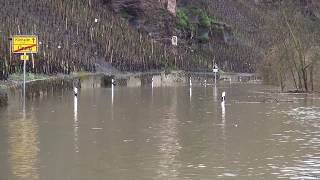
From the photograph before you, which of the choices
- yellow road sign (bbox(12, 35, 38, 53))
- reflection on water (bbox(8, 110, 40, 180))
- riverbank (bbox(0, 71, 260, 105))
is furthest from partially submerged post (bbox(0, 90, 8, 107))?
yellow road sign (bbox(12, 35, 38, 53))

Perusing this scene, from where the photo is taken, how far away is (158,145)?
64.4ft

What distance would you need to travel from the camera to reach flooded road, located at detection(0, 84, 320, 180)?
606 inches

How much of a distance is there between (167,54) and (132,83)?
62.0 meters

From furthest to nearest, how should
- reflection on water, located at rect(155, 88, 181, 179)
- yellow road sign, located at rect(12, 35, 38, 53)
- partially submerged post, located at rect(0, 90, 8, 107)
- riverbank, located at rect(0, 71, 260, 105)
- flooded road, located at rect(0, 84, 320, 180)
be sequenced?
yellow road sign, located at rect(12, 35, 38, 53)
riverbank, located at rect(0, 71, 260, 105)
partially submerged post, located at rect(0, 90, 8, 107)
flooded road, located at rect(0, 84, 320, 180)
reflection on water, located at rect(155, 88, 181, 179)

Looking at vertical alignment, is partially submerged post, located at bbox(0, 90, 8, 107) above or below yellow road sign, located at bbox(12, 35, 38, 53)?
below

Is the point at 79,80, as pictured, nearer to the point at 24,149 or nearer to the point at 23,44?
the point at 23,44

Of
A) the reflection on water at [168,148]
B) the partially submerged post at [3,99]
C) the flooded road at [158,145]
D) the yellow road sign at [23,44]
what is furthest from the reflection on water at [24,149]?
the yellow road sign at [23,44]

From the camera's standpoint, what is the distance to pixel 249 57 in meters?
180

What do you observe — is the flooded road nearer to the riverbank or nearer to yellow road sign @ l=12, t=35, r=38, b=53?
the riverbank

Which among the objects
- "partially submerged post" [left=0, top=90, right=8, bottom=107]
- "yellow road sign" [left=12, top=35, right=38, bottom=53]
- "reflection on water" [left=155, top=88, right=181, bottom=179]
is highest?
"yellow road sign" [left=12, top=35, right=38, bottom=53]

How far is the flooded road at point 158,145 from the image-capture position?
1540cm

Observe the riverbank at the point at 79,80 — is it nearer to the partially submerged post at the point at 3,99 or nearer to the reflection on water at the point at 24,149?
the partially submerged post at the point at 3,99

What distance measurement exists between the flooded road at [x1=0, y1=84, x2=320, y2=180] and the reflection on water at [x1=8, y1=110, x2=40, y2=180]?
21 mm

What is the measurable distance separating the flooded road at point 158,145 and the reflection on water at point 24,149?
0.8 inches
